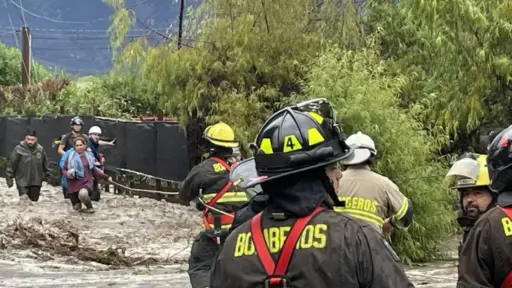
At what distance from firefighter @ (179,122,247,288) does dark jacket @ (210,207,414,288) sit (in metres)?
4.15

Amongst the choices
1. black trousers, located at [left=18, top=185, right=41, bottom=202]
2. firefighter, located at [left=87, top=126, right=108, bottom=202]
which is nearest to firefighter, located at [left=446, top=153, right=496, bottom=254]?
firefighter, located at [left=87, top=126, right=108, bottom=202]

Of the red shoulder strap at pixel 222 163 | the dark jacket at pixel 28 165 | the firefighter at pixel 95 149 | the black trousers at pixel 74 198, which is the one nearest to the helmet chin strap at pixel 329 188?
the red shoulder strap at pixel 222 163

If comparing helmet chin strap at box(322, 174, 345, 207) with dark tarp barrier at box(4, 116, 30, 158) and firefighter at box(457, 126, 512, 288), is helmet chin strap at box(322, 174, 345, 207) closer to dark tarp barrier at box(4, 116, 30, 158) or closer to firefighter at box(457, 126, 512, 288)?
firefighter at box(457, 126, 512, 288)

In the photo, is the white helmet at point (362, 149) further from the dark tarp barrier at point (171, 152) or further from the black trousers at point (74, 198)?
the dark tarp barrier at point (171, 152)

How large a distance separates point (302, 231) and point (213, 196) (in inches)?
172

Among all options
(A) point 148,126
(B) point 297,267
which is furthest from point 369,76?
(A) point 148,126

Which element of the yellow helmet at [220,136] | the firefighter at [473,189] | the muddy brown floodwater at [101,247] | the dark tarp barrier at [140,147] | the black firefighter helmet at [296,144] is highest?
the black firefighter helmet at [296,144]

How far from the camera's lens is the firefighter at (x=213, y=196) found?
7156 millimetres

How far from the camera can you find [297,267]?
2.85m

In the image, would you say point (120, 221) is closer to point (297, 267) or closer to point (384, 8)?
point (384, 8)

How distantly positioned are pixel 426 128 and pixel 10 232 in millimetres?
6334

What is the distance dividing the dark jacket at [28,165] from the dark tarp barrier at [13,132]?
36.1 feet

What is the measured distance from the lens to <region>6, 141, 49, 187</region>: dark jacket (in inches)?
685

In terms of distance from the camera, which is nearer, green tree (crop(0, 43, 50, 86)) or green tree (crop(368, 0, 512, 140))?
green tree (crop(368, 0, 512, 140))
